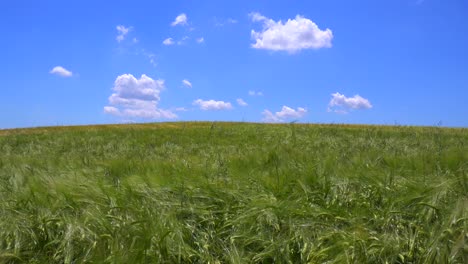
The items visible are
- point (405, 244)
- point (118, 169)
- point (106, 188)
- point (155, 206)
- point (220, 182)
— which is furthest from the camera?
point (118, 169)

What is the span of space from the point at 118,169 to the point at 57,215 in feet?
6.97

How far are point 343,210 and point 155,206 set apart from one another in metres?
1.76

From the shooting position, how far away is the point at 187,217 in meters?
3.93

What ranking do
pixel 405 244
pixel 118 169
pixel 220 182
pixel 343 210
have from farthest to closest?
pixel 118 169 → pixel 220 182 → pixel 343 210 → pixel 405 244

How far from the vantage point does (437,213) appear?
3.55 metres

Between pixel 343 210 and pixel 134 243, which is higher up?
pixel 343 210

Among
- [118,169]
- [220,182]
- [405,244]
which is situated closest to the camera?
[405,244]

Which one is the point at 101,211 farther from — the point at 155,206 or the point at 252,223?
the point at 252,223

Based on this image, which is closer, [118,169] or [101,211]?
[101,211]

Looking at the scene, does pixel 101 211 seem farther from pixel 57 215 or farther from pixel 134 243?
pixel 134 243

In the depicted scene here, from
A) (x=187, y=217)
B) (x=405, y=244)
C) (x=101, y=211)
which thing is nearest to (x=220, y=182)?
(x=187, y=217)

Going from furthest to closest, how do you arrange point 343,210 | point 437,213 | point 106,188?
point 106,188 → point 343,210 → point 437,213

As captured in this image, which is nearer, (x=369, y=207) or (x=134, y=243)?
(x=134, y=243)

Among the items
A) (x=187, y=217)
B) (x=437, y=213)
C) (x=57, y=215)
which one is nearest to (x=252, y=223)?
(x=187, y=217)
